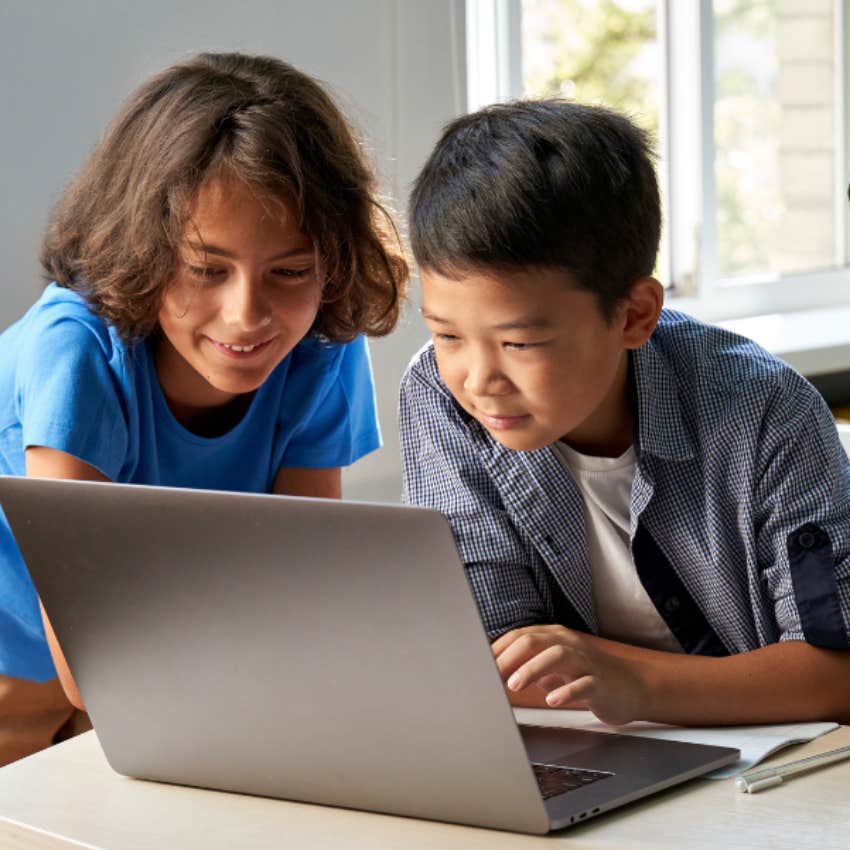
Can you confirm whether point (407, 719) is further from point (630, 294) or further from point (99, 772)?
point (630, 294)

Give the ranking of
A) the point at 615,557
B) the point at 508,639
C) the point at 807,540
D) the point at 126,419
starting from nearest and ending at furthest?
1. the point at 508,639
2. the point at 807,540
3. the point at 615,557
4. the point at 126,419

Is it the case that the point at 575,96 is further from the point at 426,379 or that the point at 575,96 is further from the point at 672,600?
the point at 672,600

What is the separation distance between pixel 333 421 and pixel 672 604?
469 mm

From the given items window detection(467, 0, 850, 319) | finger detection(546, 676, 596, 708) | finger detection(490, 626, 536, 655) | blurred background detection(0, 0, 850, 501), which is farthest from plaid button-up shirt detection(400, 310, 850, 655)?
window detection(467, 0, 850, 319)

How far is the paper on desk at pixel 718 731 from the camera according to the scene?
89cm

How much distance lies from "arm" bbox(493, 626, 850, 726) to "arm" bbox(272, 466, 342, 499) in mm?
512

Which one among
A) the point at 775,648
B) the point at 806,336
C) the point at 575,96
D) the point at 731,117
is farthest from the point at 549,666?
the point at 731,117

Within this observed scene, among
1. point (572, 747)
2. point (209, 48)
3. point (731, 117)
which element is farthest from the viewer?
point (731, 117)

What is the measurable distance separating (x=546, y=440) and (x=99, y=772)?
0.43 m

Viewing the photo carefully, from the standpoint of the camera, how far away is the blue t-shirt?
1241 mm

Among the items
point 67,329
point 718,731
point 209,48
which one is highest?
point 209,48

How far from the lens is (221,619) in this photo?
2.58 ft

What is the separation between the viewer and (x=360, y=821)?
795 mm

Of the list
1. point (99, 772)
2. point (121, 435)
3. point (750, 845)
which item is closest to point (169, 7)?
point (121, 435)
